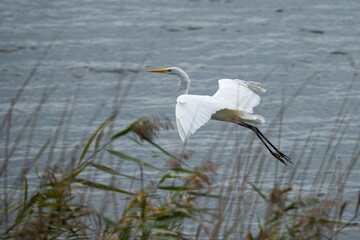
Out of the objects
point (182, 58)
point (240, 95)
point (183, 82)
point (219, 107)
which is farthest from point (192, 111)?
point (182, 58)

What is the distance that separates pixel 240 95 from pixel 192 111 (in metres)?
0.91

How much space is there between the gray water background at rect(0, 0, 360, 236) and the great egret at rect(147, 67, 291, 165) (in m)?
0.66

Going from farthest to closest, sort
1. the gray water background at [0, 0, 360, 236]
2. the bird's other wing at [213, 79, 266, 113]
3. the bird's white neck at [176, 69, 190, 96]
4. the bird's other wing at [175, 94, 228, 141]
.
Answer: the gray water background at [0, 0, 360, 236] → the bird's white neck at [176, 69, 190, 96] → the bird's other wing at [213, 79, 266, 113] → the bird's other wing at [175, 94, 228, 141]

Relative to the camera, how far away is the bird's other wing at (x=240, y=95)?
488cm

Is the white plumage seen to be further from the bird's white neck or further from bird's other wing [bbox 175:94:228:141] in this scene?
the bird's white neck

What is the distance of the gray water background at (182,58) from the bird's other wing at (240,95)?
613mm

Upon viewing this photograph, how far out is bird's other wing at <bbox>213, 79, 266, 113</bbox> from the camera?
4.88 metres

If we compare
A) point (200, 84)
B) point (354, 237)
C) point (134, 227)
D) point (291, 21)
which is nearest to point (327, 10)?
point (291, 21)

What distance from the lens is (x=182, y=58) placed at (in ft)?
28.3

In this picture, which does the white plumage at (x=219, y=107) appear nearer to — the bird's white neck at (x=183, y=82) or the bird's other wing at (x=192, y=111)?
the bird's other wing at (x=192, y=111)

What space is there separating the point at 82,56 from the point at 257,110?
3341 mm

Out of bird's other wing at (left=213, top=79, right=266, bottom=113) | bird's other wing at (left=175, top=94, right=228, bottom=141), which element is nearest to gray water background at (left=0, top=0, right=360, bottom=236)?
bird's other wing at (left=213, top=79, right=266, bottom=113)

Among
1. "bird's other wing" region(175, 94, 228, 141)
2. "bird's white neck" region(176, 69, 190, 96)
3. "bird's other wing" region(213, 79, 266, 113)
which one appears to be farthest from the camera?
"bird's white neck" region(176, 69, 190, 96)

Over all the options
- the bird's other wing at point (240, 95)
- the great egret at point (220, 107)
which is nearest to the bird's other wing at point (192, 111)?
the great egret at point (220, 107)
